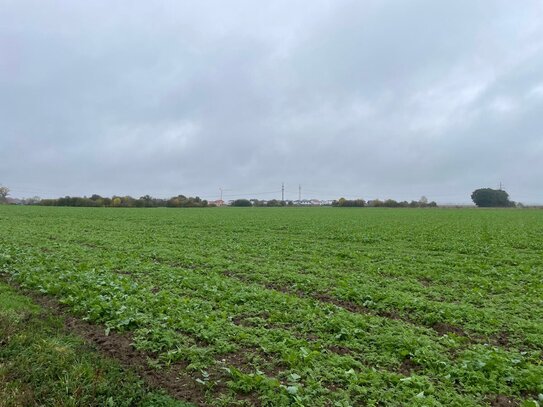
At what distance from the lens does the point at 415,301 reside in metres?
7.99

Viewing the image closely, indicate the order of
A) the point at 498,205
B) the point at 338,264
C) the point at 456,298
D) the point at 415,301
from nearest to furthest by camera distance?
the point at 415,301
the point at 456,298
the point at 338,264
the point at 498,205

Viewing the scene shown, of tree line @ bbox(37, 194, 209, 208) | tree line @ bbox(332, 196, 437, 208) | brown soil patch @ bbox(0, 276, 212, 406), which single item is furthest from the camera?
tree line @ bbox(332, 196, 437, 208)

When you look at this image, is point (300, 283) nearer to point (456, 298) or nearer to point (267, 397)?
point (456, 298)

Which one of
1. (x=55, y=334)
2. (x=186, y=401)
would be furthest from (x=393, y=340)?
(x=55, y=334)

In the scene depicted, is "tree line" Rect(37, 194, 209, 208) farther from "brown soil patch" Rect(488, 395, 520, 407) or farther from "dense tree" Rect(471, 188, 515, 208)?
"dense tree" Rect(471, 188, 515, 208)

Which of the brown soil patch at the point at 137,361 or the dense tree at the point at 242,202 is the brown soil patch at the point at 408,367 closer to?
the brown soil patch at the point at 137,361

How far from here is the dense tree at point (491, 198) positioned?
153 meters

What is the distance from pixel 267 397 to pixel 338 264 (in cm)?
943

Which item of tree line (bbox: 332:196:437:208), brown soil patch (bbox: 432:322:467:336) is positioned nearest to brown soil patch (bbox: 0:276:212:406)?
brown soil patch (bbox: 432:322:467:336)

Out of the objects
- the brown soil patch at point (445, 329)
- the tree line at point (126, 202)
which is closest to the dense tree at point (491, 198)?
the tree line at point (126, 202)

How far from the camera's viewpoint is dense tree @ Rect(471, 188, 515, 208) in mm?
153250

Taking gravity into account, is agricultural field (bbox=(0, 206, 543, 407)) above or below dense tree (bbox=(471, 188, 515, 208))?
below

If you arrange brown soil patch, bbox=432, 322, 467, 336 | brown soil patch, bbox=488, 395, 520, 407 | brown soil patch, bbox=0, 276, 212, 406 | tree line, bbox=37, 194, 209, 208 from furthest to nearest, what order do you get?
tree line, bbox=37, 194, 209, 208 < brown soil patch, bbox=432, 322, 467, 336 < brown soil patch, bbox=0, 276, 212, 406 < brown soil patch, bbox=488, 395, 520, 407

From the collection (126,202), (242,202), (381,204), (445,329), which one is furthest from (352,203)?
(445,329)
